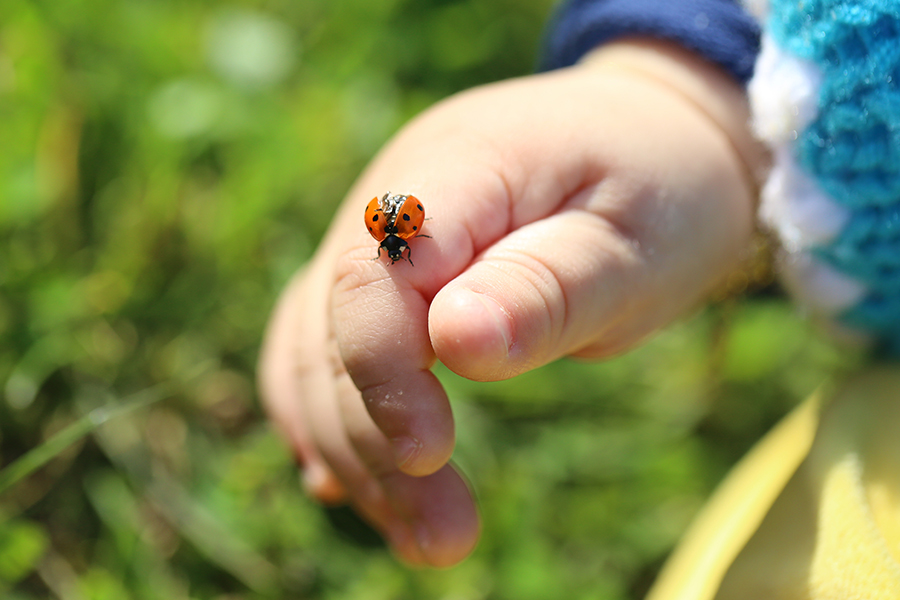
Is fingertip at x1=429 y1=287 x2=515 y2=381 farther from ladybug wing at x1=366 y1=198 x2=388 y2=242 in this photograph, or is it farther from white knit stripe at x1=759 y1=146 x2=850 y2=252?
white knit stripe at x1=759 y1=146 x2=850 y2=252

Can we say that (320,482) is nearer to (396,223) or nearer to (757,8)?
(396,223)

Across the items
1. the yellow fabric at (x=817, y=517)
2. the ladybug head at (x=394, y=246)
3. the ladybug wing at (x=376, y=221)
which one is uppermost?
the yellow fabric at (x=817, y=517)

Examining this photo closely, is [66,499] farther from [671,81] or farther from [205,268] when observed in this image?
[671,81]

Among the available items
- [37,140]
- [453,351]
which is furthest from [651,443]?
[37,140]

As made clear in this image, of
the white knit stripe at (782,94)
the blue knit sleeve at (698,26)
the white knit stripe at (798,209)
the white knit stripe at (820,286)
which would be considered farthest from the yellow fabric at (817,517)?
the blue knit sleeve at (698,26)

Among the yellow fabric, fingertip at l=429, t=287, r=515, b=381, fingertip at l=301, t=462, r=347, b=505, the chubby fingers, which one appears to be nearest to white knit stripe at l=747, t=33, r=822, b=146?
the yellow fabric

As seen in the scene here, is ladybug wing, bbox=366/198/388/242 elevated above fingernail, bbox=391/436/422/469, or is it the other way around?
ladybug wing, bbox=366/198/388/242

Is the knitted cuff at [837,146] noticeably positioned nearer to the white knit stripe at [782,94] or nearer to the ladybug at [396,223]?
the white knit stripe at [782,94]
